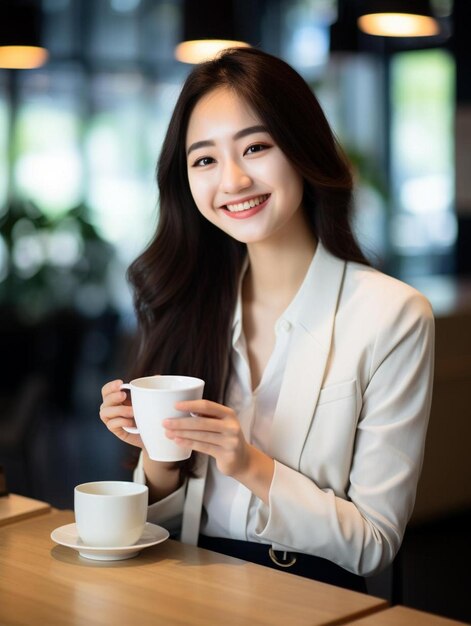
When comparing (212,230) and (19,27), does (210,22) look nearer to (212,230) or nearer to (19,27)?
(19,27)

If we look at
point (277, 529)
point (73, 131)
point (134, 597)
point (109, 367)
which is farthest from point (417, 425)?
point (73, 131)

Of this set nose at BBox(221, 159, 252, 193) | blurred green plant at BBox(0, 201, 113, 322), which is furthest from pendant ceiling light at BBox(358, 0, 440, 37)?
blurred green plant at BBox(0, 201, 113, 322)

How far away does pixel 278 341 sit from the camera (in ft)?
7.37

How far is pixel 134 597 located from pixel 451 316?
336 centimetres

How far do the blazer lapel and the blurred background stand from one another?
3.93 metres

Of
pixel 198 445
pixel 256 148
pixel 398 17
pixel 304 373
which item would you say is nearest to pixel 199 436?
pixel 198 445

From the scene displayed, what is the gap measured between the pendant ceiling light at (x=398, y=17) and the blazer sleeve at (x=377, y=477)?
339cm

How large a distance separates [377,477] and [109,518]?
0.55 metres

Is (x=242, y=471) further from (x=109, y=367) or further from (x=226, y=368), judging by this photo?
(x=109, y=367)

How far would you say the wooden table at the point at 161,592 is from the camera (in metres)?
1.52

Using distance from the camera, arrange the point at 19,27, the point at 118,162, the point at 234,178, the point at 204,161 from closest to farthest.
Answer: the point at 234,178, the point at 204,161, the point at 19,27, the point at 118,162

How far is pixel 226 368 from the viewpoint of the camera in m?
2.31

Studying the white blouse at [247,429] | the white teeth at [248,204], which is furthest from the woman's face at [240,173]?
the white blouse at [247,429]

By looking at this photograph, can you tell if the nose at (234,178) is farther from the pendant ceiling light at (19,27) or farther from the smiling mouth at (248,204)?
the pendant ceiling light at (19,27)
